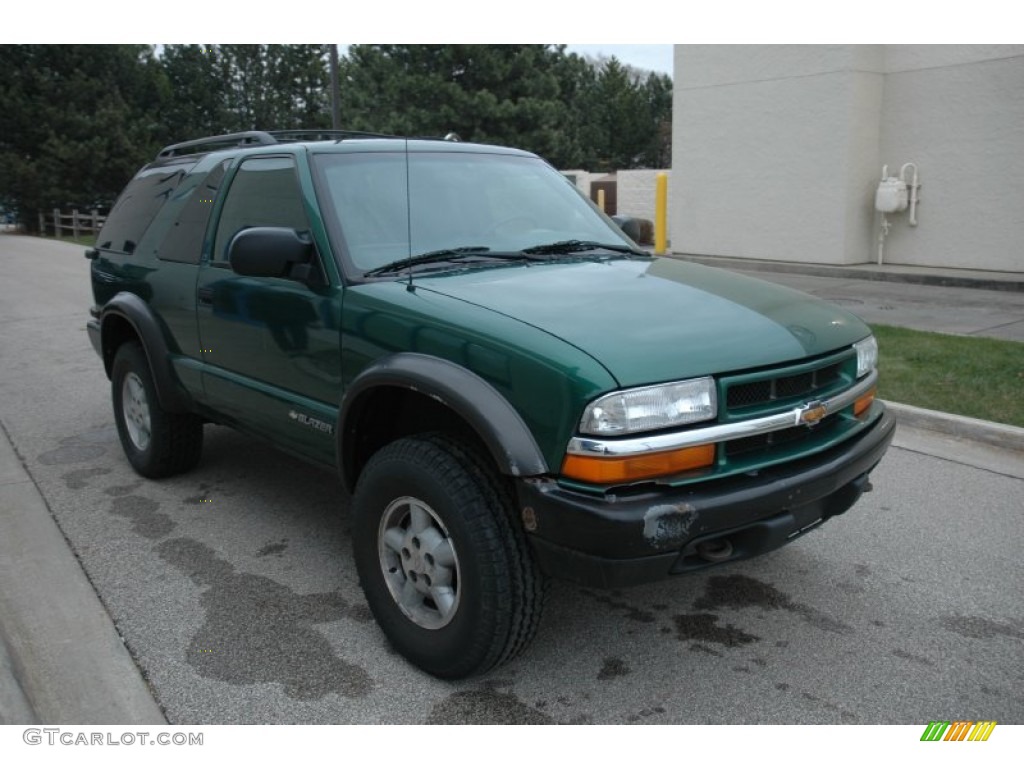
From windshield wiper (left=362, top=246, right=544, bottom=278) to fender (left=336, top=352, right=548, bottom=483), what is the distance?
46 cm

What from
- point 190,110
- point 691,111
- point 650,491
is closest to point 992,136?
point 691,111

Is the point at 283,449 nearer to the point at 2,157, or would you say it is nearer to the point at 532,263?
the point at 532,263

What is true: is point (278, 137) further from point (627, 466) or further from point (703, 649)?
point (703, 649)

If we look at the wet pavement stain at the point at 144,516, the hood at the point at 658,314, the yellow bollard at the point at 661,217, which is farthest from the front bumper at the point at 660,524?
the yellow bollard at the point at 661,217

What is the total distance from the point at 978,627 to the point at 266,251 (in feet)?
9.79

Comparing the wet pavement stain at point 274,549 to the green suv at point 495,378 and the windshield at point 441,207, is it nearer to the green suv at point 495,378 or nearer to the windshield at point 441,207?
the green suv at point 495,378

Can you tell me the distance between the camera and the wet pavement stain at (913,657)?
10.4 ft

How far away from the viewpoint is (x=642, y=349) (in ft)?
9.15

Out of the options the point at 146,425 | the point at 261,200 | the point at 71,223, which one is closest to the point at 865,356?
the point at 261,200

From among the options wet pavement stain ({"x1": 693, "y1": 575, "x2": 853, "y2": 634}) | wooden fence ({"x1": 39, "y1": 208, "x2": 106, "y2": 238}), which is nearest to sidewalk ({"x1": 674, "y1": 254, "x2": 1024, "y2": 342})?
wet pavement stain ({"x1": 693, "y1": 575, "x2": 853, "y2": 634})

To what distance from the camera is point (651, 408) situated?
2.69 meters

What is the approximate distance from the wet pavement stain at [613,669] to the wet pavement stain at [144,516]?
7.70 ft

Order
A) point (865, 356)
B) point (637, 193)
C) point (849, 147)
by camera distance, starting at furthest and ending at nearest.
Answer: point (637, 193), point (849, 147), point (865, 356)

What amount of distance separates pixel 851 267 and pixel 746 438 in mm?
11946
